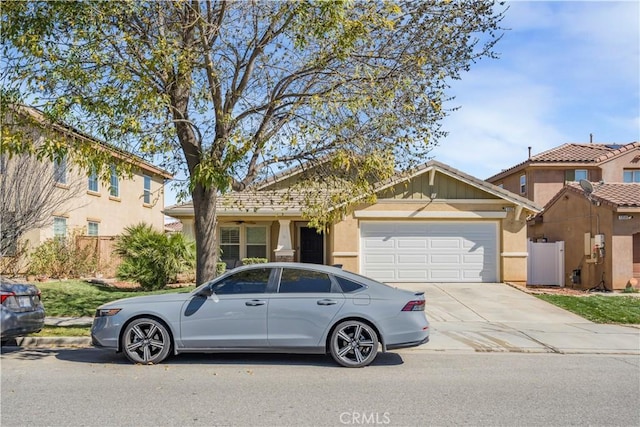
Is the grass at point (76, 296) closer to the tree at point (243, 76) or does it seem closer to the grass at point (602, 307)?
the tree at point (243, 76)

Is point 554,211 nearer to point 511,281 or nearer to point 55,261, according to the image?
point 511,281

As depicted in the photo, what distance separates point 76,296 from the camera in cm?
1491

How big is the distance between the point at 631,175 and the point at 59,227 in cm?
2519

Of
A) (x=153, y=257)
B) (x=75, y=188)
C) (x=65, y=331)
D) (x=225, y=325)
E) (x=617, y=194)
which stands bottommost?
(x=65, y=331)

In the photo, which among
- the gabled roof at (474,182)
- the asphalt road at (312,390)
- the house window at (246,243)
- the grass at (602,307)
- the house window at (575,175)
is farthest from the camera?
the house window at (575,175)

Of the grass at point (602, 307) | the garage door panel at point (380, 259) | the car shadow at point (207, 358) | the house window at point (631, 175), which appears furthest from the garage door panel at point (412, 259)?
the house window at point (631, 175)

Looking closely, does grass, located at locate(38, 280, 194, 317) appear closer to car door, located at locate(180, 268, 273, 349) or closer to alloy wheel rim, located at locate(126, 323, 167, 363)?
alloy wheel rim, located at locate(126, 323, 167, 363)

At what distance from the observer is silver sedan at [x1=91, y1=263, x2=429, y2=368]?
7965 mm

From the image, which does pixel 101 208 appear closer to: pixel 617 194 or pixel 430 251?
pixel 430 251

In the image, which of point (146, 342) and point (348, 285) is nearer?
point (146, 342)

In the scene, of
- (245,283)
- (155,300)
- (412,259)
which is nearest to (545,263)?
(412,259)

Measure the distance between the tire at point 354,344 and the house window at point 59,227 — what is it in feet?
51.8

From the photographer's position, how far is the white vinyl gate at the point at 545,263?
20.8 meters

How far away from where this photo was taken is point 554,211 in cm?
2352
